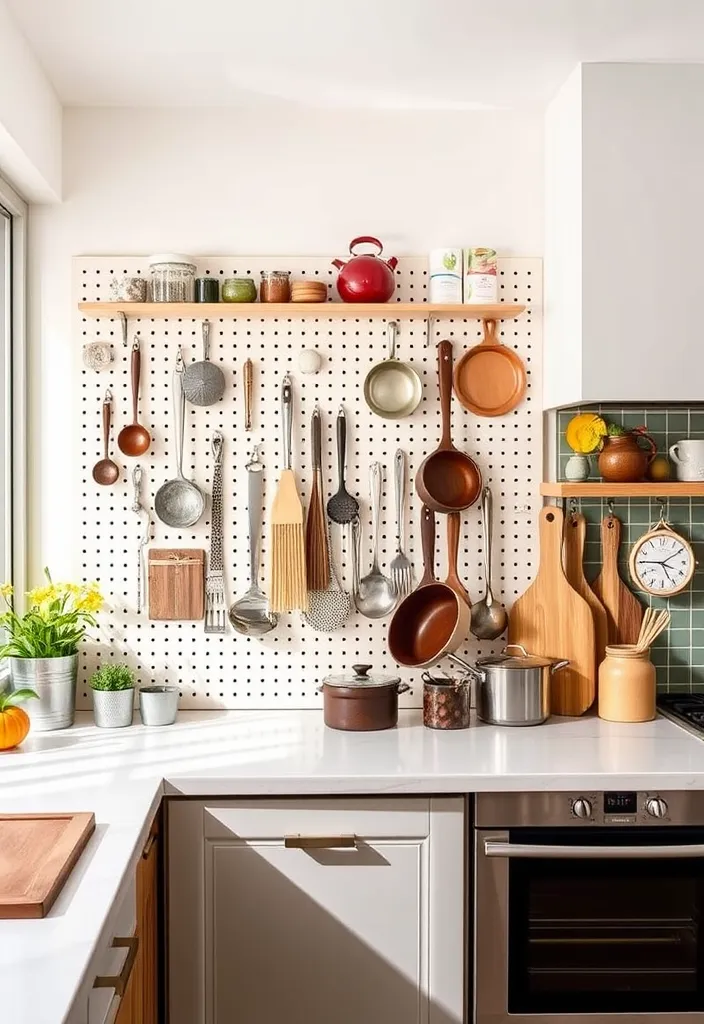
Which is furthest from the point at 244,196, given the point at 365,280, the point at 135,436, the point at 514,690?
the point at 514,690

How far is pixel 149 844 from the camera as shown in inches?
84.4

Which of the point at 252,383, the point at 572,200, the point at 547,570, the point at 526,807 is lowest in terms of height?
the point at 526,807

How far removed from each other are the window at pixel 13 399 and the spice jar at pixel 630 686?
158cm

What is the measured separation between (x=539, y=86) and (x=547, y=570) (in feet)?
4.12

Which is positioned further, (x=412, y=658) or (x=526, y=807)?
(x=412, y=658)

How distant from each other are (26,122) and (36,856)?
167 centimetres

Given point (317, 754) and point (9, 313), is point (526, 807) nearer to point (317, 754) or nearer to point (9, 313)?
point (317, 754)

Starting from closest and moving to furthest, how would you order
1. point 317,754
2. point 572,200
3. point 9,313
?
point 317,754, point 572,200, point 9,313

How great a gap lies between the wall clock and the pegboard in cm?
39

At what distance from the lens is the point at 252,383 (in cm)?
287

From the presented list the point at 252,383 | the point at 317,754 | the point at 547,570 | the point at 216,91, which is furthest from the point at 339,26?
the point at 317,754

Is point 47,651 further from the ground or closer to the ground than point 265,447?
closer to the ground

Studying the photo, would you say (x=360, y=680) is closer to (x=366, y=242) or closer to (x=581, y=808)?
(x=581, y=808)

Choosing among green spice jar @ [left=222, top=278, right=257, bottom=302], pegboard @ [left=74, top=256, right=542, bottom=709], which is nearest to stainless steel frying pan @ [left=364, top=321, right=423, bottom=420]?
pegboard @ [left=74, top=256, right=542, bottom=709]
